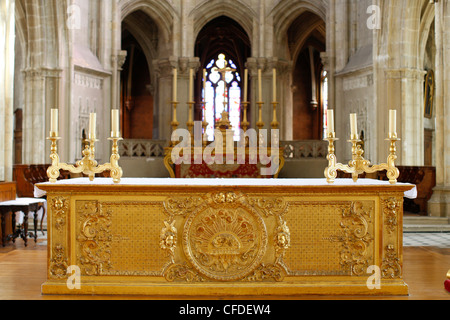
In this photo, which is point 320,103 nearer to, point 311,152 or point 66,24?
point 311,152

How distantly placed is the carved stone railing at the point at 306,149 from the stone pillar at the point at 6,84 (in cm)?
817

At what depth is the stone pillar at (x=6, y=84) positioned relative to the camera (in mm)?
8500

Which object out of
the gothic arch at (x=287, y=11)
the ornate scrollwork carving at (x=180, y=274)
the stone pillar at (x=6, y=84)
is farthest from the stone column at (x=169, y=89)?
the ornate scrollwork carving at (x=180, y=274)

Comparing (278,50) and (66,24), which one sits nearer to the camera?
(66,24)

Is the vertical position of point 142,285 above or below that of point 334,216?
below

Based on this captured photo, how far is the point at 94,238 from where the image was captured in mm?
4473

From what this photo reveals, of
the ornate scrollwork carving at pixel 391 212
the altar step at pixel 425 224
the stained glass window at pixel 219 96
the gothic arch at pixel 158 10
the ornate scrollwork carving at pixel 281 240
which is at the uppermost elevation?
the gothic arch at pixel 158 10

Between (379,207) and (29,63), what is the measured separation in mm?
10585

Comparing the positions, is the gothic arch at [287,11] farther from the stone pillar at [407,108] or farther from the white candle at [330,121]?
the white candle at [330,121]

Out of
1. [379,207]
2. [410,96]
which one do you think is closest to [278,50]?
[410,96]

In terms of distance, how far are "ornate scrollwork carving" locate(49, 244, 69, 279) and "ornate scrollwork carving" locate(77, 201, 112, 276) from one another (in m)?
0.14

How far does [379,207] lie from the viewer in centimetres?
446

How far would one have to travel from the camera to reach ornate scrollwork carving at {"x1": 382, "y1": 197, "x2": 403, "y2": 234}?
175 inches

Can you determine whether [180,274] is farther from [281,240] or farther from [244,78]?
[244,78]
